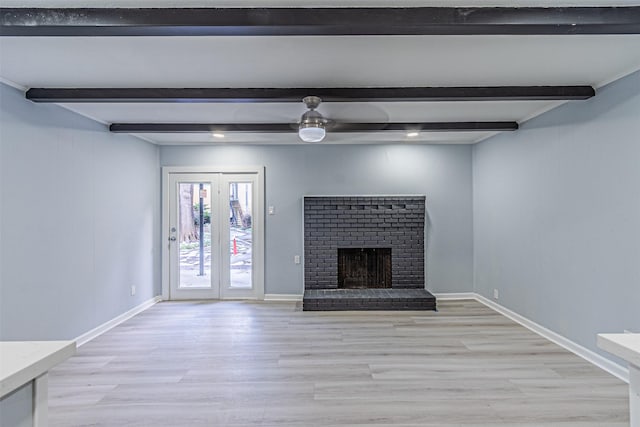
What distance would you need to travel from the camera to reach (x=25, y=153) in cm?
297

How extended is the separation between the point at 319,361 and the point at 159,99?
2.66 m

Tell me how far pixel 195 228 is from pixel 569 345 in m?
4.87

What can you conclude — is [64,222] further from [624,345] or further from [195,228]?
[624,345]

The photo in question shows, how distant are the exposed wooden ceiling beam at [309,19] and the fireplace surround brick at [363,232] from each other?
364 cm

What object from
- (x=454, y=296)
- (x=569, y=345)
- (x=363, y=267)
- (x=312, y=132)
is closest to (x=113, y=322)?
(x=312, y=132)

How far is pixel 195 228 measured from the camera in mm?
5477

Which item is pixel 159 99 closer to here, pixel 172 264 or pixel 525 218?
pixel 172 264

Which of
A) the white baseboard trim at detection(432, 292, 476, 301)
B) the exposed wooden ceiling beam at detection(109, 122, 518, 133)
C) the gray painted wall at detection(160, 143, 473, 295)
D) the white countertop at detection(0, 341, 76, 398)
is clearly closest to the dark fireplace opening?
the gray painted wall at detection(160, 143, 473, 295)

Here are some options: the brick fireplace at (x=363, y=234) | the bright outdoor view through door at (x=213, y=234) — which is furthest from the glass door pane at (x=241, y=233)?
the brick fireplace at (x=363, y=234)

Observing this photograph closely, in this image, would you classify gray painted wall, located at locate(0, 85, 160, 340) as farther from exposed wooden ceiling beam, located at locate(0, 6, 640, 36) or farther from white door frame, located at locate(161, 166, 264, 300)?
exposed wooden ceiling beam, located at locate(0, 6, 640, 36)

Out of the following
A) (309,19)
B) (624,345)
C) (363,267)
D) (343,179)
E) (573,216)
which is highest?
(309,19)

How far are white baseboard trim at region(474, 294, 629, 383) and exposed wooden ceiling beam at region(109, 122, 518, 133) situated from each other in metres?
2.26

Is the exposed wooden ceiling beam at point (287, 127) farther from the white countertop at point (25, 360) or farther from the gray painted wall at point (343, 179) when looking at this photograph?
the white countertop at point (25, 360)

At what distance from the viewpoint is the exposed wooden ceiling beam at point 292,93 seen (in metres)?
2.97
